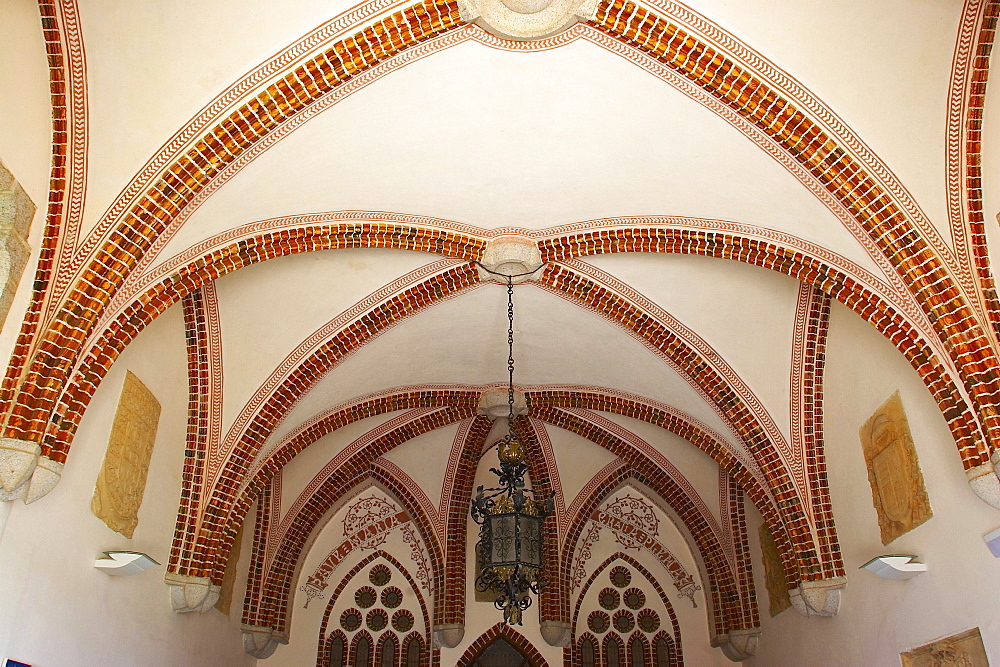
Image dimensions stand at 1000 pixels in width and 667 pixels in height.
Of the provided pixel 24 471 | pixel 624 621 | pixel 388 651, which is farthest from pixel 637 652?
pixel 24 471

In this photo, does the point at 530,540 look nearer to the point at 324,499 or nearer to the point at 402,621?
the point at 324,499

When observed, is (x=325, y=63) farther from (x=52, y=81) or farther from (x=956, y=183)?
(x=956, y=183)

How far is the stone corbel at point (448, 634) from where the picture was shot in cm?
1158

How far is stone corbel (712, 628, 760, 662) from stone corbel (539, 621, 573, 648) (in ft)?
6.52

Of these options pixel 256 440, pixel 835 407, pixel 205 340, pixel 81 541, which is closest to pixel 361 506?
pixel 256 440

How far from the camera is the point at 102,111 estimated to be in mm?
6230

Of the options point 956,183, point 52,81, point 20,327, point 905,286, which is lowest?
point 20,327

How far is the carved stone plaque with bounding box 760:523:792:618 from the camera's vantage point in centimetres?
997

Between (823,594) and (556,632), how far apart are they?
415cm

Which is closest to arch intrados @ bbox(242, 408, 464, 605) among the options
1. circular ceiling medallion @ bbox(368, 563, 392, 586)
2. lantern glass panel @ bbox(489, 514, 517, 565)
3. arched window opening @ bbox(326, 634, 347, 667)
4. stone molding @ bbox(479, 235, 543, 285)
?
arched window opening @ bbox(326, 634, 347, 667)

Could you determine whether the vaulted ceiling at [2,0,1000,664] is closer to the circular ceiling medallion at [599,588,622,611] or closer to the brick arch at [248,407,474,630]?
the brick arch at [248,407,474,630]

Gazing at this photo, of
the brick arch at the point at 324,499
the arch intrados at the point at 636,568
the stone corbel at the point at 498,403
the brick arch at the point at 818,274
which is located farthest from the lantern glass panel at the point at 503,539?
the arch intrados at the point at 636,568

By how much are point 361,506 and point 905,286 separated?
802 centimetres

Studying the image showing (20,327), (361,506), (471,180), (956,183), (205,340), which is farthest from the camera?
(361,506)
